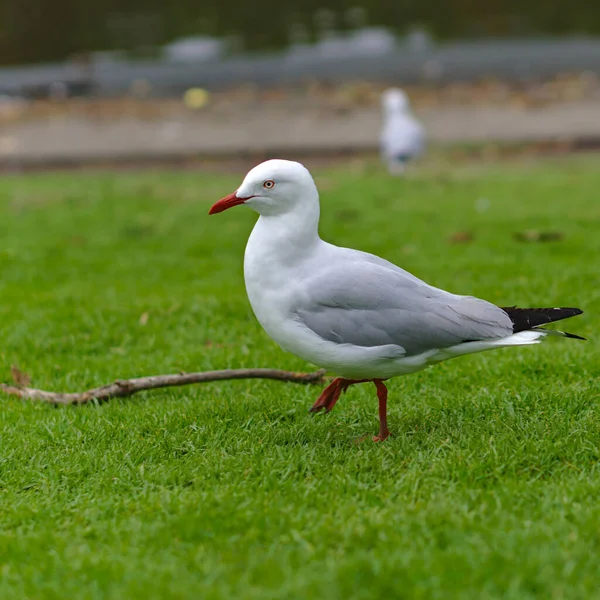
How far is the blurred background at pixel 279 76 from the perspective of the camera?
1461cm

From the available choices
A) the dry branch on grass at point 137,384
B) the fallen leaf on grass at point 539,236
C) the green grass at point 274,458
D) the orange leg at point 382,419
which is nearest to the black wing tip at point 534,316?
the green grass at point 274,458

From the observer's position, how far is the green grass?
2.60 m

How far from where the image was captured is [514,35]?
20.7 meters

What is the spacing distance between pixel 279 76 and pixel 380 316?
615 inches

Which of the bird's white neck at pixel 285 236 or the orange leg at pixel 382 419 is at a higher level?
the bird's white neck at pixel 285 236

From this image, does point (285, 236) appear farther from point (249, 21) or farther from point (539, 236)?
point (249, 21)

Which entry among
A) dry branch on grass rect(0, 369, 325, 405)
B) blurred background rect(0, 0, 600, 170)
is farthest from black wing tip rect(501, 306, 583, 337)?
blurred background rect(0, 0, 600, 170)

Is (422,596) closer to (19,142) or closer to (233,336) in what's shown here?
(233,336)

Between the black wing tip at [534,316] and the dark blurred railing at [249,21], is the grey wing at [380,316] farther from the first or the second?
the dark blurred railing at [249,21]

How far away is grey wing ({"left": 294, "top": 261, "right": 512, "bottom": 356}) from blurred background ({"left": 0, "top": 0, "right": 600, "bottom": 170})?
10576 millimetres

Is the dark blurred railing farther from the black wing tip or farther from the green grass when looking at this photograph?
the black wing tip

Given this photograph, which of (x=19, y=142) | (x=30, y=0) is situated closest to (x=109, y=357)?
(x=19, y=142)

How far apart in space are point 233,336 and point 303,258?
1790 mm

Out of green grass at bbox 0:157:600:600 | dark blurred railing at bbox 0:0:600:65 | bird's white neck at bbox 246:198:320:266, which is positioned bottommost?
green grass at bbox 0:157:600:600
